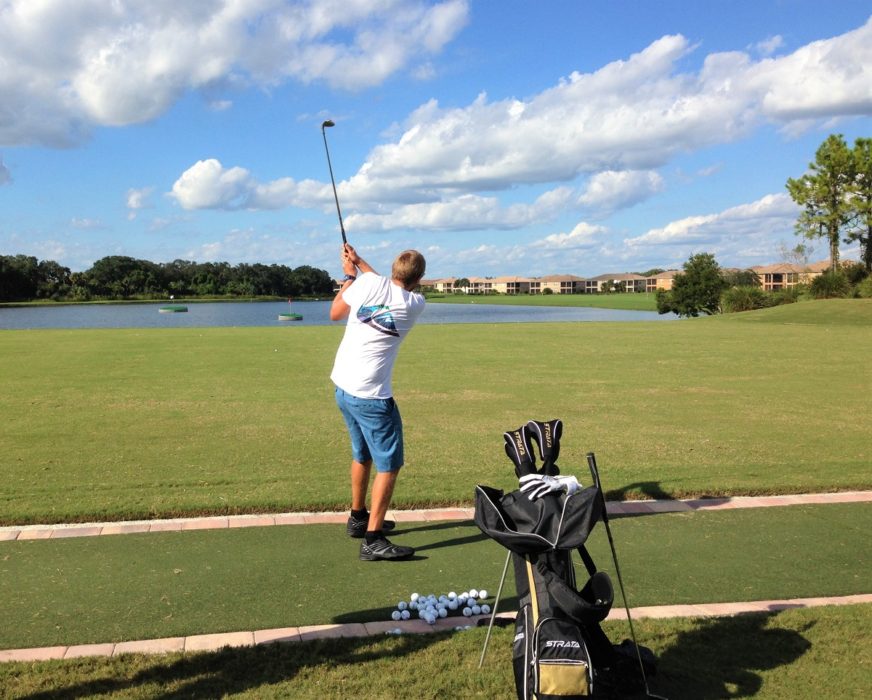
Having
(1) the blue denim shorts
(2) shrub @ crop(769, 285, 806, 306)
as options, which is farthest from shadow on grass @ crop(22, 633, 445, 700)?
(2) shrub @ crop(769, 285, 806, 306)

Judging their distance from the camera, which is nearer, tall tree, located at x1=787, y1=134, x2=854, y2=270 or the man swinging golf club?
the man swinging golf club

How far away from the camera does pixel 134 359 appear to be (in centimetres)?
1862

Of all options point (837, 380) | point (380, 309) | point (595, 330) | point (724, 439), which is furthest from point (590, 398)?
point (595, 330)

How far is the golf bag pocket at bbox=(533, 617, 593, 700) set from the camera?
2.89 m

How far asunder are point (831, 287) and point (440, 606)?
49.7 m

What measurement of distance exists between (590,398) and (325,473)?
6244 millimetres

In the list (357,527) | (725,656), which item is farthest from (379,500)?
(725,656)

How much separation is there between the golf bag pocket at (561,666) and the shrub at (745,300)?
49.0 meters

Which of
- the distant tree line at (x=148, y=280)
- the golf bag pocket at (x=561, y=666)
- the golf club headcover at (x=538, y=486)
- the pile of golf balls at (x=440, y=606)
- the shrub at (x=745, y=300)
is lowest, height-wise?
the pile of golf balls at (x=440, y=606)

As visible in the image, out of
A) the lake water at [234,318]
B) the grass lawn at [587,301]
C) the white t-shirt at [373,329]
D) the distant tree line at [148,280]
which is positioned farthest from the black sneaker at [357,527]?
the distant tree line at [148,280]

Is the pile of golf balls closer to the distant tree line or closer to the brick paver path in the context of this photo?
the brick paver path

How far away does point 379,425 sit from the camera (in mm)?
5008

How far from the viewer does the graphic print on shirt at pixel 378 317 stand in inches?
192

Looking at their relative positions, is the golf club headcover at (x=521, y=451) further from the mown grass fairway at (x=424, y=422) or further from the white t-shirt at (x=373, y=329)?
the mown grass fairway at (x=424, y=422)
